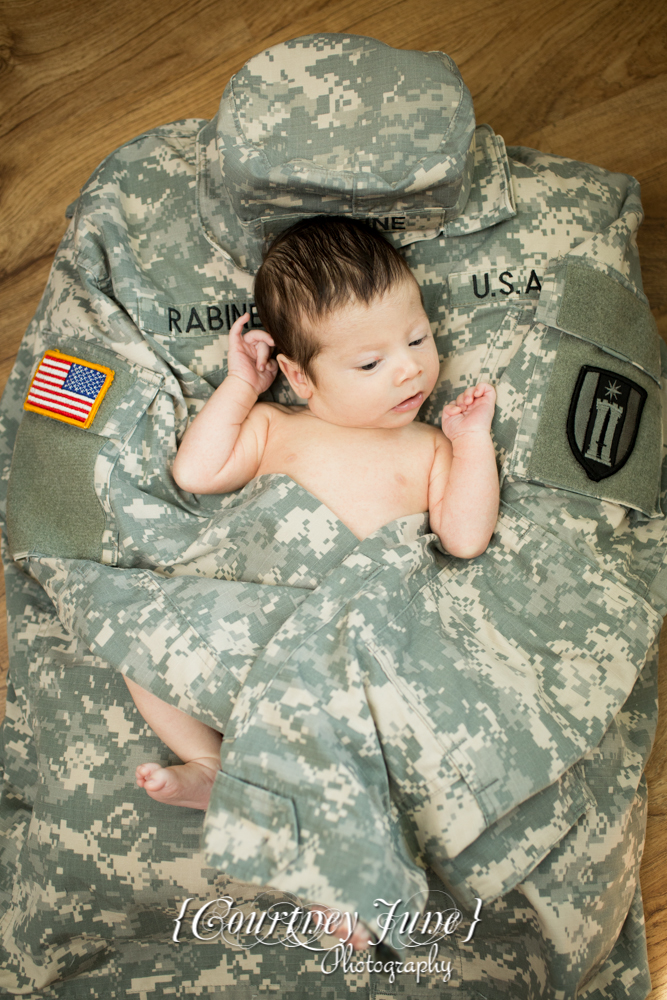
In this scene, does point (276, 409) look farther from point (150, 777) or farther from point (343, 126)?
point (150, 777)

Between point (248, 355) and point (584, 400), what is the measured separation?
73 cm

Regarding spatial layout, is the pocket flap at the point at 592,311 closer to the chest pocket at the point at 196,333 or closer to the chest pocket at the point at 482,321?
the chest pocket at the point at 482,321

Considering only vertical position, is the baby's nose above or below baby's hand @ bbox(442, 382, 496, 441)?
above

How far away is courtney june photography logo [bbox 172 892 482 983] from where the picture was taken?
4.76 feet

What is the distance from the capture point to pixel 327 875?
1166mm

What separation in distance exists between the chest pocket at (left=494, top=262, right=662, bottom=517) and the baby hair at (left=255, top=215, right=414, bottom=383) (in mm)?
335

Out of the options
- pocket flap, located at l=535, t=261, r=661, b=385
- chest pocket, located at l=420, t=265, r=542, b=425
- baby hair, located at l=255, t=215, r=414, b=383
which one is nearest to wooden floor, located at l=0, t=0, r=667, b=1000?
pocket flap, located at l=535, t=261, r=661, b=385

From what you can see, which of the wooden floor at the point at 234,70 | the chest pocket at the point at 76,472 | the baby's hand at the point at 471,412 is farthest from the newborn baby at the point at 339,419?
the wooden floor at the point at 234,70

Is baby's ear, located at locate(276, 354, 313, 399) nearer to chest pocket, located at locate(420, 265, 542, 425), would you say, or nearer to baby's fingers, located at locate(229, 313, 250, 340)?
baby's fingers, located at locate(229, 313, 250, 340)

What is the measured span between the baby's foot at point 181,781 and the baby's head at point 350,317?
772 mm

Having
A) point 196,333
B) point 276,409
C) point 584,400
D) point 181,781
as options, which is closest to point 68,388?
point 196,333

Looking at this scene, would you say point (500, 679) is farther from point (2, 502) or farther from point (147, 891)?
point (2, 502)

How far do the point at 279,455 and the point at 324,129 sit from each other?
2.19ft

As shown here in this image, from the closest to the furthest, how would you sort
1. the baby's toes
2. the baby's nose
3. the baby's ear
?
the baby's toes → the baby's nose → the baby's ear
